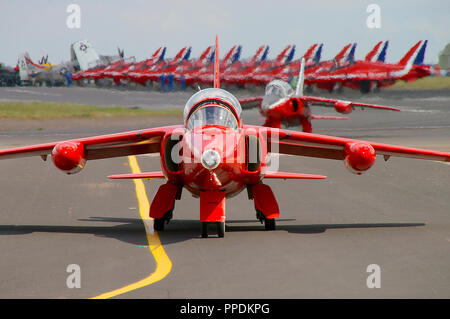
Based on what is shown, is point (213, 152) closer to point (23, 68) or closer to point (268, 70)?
point (268, 70)

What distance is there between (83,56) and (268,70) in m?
35.0

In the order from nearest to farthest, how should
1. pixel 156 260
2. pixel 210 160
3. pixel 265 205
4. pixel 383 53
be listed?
1. pixel 156 260
2. pixel 210 160
3. pixel 265 205
4. pixel 383 53

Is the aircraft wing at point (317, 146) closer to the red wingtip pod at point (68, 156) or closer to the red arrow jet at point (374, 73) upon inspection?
the red wingtip pod at point (68, 156)

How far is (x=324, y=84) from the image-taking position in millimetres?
87750

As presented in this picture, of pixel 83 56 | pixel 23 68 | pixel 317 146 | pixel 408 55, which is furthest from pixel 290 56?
pixel 317 146

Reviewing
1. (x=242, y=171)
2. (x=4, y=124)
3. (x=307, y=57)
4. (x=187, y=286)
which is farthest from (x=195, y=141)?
(x=307, y=57)

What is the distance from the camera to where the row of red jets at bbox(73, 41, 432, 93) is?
279ft

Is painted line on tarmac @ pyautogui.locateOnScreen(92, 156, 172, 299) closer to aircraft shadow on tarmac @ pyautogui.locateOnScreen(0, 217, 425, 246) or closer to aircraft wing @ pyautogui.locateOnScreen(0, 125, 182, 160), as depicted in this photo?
aircraft shadow on tarmac @ pyautogui.locateOnScreen(0, 217, 425, 246)

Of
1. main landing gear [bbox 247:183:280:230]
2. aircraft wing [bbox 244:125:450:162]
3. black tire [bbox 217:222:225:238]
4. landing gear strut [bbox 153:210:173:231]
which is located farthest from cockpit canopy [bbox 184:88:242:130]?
landing gear strut [bbox 153:210:173:231]

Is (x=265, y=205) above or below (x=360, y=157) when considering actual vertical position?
below

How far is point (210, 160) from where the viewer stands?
38.8 ft

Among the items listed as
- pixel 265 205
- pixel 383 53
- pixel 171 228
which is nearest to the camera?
pixel 265 205

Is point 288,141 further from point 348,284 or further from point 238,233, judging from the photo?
point 348,284

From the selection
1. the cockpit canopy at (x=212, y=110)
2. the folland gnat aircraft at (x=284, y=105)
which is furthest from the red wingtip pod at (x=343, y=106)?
the cockpit canopy at (x=212, y=110)
